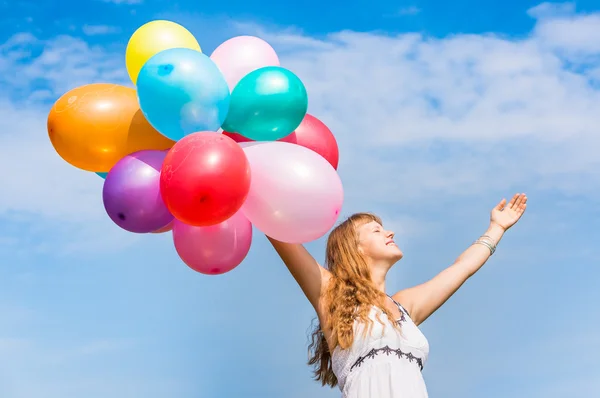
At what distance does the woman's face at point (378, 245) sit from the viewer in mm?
4250

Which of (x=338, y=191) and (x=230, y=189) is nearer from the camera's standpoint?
(x=230, y=189)

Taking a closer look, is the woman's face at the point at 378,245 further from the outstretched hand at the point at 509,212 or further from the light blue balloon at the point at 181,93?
the light blue balloon at the point at 181,93

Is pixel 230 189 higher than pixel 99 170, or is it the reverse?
pixel 99 170

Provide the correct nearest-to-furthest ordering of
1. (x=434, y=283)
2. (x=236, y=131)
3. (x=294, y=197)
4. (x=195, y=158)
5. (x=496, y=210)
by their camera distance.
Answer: (x=195, y=158) → (x=294, y=197) → (x=236, y=131) → (x=434, y=283) → (x=496, y=210)

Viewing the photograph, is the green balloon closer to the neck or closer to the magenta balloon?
the magenta balloon

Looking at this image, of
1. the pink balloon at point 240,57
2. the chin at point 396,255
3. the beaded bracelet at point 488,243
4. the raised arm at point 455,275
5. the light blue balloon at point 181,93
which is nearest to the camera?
the light blue balloon at point 181,93

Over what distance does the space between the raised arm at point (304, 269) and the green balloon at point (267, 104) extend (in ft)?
1.85

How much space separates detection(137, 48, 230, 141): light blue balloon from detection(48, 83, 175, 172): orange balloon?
17 centimetres

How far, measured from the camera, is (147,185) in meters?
3.65

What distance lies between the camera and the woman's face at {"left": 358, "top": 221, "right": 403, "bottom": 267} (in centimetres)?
425

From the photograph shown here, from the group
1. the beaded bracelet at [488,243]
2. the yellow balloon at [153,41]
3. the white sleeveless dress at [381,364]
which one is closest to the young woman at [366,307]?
the white sleeveless dress at [381,364]

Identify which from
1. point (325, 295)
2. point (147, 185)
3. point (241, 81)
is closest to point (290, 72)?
point (241, 81)

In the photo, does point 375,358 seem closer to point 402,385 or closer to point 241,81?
point 402,385

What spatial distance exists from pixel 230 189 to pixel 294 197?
34 centimetres
